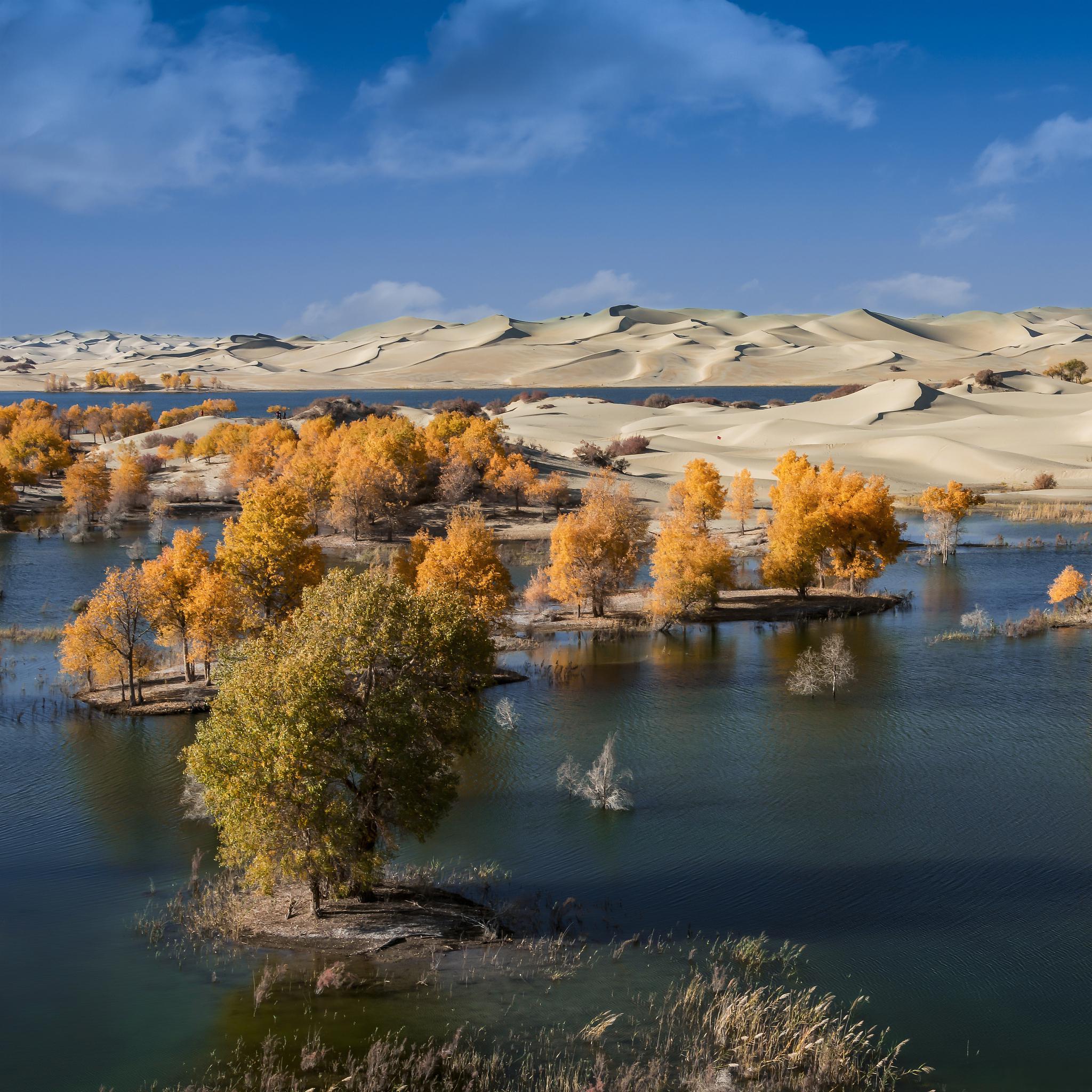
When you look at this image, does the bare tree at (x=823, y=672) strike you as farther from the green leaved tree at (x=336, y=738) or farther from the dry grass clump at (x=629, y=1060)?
the dry grass clump at (x=629, y=1060)

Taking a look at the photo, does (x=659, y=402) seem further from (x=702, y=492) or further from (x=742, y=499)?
(x=702, y=492)

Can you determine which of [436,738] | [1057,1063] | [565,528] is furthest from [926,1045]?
[565,528]

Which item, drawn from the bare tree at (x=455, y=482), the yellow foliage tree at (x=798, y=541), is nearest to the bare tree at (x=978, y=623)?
the yellow foliage tree at (x=798, y=541)

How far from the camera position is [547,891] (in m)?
21.3

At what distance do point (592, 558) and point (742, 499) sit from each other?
2408 centimetres

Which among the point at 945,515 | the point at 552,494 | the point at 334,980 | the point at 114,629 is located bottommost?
the point at 334,980

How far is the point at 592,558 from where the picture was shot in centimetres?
4409

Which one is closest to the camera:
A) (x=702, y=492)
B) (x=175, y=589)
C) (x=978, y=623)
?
(x=175, y=589)

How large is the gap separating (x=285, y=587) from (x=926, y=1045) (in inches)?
991

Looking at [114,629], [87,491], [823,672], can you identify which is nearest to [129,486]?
[87,491]

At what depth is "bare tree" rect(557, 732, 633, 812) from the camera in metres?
25.1

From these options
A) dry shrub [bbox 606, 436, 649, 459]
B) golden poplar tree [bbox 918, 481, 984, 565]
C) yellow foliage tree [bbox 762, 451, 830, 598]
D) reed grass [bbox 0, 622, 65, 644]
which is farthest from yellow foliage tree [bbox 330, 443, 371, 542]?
golden poplar tree [bbox 918, 481, 984, 565]

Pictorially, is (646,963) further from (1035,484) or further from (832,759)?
(1035,484)

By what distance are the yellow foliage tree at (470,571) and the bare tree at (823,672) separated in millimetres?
10432
